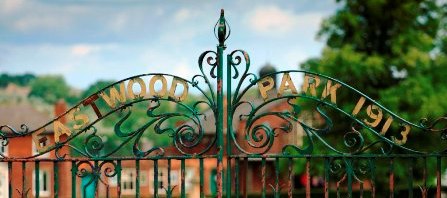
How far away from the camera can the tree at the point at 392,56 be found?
92.7ft

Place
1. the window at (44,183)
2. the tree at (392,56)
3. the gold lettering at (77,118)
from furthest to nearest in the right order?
the window at (44,183) < the tree at (392,56) < the gold lettering at (77,118)

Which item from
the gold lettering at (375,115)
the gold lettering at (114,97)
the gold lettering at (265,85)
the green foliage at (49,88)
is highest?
the green foliage at (49,88)

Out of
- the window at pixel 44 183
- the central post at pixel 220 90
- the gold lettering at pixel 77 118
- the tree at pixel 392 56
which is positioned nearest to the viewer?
the central post at pixel 220 90

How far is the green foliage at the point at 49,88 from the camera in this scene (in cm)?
10087

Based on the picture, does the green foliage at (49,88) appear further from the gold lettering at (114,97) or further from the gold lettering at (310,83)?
the gold lettering at (310,83)

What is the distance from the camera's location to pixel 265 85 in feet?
30.5

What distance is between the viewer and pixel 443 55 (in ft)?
99.1

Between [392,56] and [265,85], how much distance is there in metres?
21.4

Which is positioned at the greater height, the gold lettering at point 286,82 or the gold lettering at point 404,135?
the gold lettering at point 286,82

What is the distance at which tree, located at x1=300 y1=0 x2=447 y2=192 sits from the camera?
28266 mm

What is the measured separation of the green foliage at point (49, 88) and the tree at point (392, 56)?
7357cm

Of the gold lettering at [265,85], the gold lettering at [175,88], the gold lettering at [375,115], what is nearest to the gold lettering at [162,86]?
the gold lettering at [175,88]

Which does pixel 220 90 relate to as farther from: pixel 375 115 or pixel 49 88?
pixel 49 88

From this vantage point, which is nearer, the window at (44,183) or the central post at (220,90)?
the central post at (220,90)
